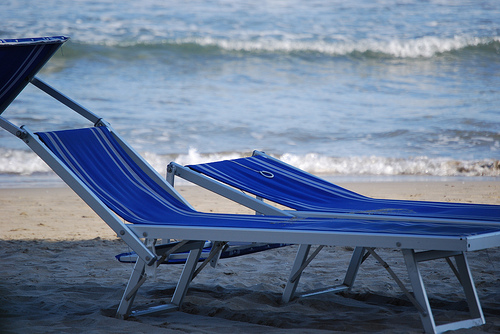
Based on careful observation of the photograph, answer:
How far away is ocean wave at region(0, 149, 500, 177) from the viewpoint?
8195mm

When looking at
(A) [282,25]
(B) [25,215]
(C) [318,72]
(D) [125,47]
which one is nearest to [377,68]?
(C) [318,72]

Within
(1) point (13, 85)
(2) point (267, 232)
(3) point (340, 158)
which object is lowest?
(3) point (340, 158)

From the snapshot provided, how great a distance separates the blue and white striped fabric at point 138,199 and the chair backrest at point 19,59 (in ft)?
0.97

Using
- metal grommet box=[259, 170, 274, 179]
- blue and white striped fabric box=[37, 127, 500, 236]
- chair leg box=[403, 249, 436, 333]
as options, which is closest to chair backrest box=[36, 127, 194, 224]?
blue and white striped fabric box=[37, 127, 500, 236]

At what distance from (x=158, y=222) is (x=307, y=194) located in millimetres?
1053

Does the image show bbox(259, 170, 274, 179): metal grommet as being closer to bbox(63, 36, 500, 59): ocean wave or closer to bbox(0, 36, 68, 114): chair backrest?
bbox(0, 36, 68, 114): chair backrest

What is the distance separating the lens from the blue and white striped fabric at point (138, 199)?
236 cm

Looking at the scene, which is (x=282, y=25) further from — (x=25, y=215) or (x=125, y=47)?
(x=25, y=215)

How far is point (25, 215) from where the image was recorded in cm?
543

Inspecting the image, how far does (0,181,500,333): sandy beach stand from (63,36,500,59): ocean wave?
33.3 ft

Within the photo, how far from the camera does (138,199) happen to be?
2.85m

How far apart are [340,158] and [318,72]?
18.1ft

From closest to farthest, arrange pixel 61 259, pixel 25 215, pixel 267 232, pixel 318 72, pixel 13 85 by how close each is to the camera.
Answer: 1. pixel 267 232
2. pixel 13 85
3. pixel 61 259
4. pixel 25 215
5. pixel 318 72

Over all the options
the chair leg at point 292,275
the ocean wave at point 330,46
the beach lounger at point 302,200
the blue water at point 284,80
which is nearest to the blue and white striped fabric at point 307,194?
the beach lounger at point 302,200
